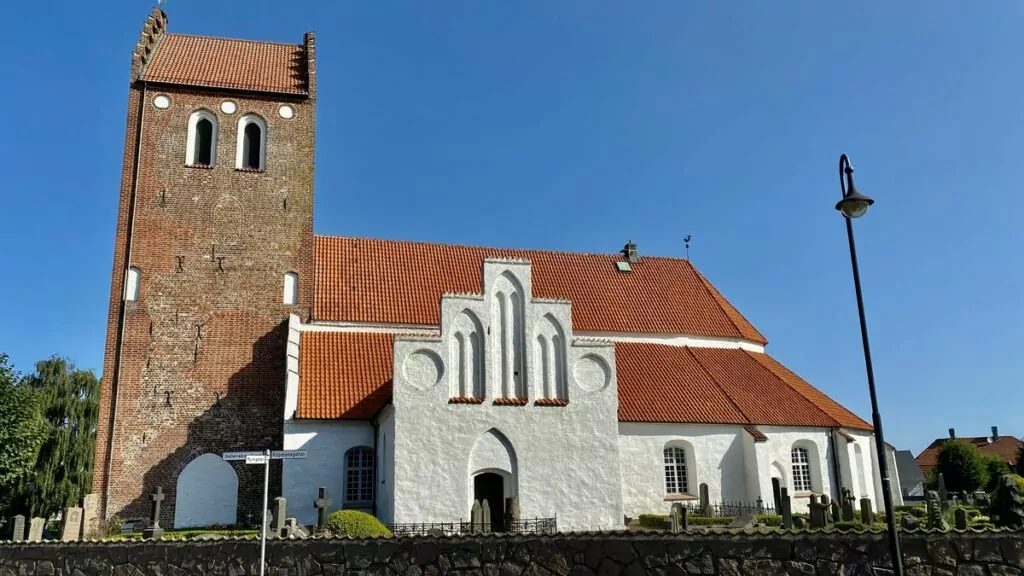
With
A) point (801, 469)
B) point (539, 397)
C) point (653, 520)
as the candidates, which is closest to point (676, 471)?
point (653, 520)

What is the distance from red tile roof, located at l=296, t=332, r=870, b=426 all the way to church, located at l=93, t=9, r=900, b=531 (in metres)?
0.08

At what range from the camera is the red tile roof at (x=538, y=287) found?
2578cm

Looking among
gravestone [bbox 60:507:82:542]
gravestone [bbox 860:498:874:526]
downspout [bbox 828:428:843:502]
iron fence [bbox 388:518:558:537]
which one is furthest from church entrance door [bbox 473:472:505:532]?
downspout [bbox 828:428:843:502]

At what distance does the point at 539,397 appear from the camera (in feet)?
66.1

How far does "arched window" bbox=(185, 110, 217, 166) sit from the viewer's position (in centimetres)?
2444

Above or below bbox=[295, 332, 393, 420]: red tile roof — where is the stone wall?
below

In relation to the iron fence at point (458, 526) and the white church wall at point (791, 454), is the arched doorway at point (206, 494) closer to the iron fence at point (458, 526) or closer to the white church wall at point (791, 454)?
the iron fence at point (458, 526)

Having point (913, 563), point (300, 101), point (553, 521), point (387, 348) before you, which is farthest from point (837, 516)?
point (300, 101)

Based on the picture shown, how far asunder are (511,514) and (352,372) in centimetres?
810

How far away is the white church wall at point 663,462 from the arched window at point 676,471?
143 mm

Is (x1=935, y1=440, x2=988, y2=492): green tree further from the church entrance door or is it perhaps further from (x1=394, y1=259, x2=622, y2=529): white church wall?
the church entrance door

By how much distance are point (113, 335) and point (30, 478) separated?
13.5m

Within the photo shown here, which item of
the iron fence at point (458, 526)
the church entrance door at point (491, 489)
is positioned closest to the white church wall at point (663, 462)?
the church entrance door at point (491, 489)

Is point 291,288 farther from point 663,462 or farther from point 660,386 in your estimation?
point 663,462
